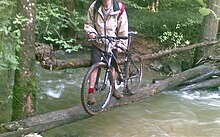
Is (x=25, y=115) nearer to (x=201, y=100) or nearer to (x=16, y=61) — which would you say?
(x=16, y=61)

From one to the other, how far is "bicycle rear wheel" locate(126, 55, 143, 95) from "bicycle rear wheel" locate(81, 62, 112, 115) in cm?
71

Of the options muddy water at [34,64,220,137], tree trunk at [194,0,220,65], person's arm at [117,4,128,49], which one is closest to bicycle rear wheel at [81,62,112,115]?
person's arm at [117,4,128,49]

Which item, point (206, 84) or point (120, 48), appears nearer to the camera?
point (120, 48)

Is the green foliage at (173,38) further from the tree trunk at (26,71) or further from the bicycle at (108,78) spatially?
the tree trunk at (26,71)

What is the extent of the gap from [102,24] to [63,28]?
186 inches

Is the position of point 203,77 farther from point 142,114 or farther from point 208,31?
point 142,114

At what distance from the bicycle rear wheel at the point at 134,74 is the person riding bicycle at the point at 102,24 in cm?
91

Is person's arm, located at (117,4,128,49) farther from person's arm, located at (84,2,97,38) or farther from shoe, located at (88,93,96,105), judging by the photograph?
shoe, located at (88,93,96,105)

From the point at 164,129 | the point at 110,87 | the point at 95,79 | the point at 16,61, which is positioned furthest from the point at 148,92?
the point at 16,61

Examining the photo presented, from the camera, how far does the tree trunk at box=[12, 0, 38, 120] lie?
5.30 metres

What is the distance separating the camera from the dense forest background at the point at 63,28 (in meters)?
5.16

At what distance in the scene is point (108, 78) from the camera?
6.10 metres

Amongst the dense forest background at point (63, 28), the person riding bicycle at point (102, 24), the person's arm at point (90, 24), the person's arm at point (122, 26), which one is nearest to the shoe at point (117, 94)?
the person riding bicycle at point (102, 24)

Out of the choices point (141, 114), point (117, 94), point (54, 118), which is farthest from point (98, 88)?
point (141, 114)
